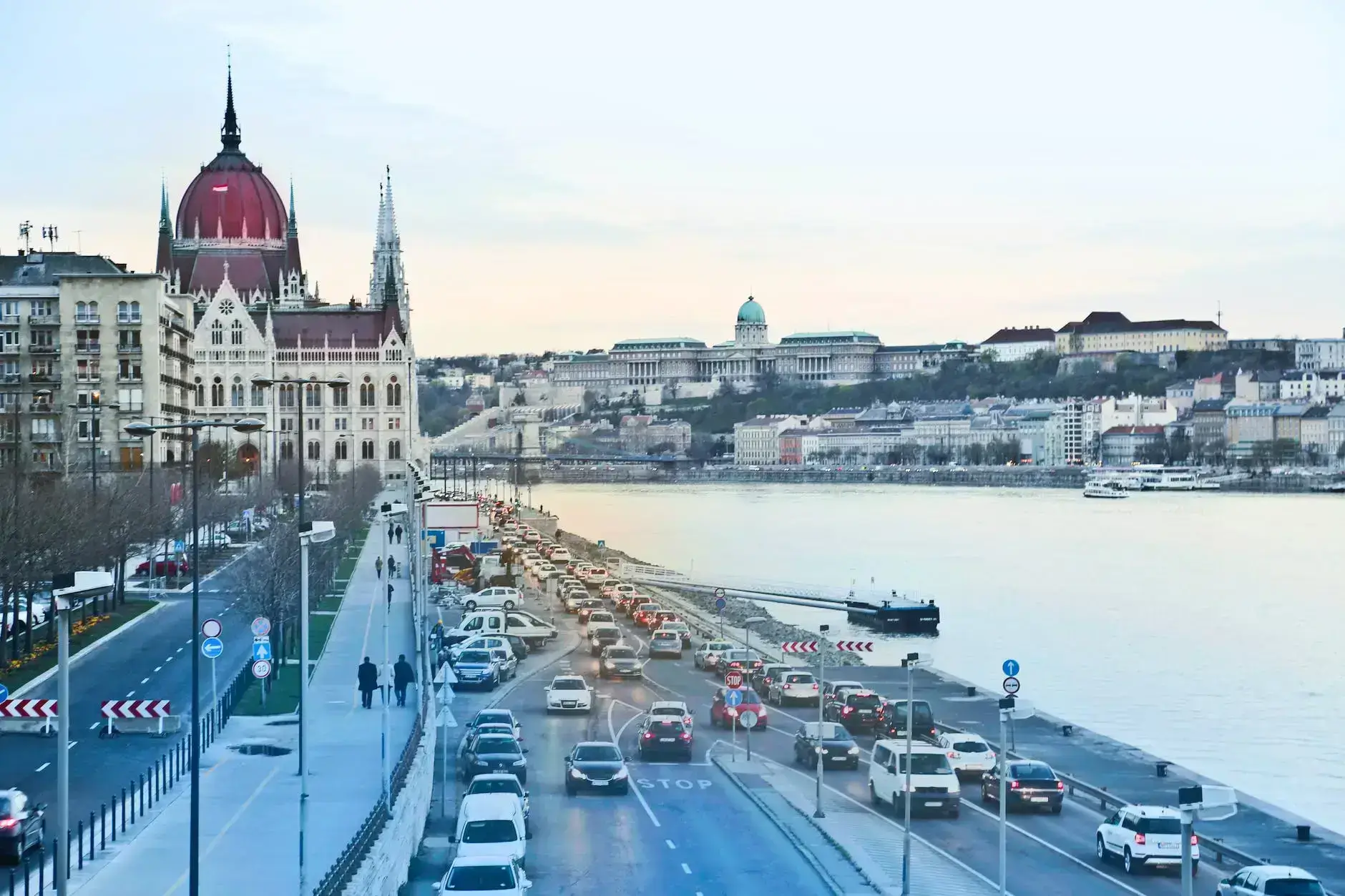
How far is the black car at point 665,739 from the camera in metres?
22.6

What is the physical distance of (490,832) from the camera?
16.4m

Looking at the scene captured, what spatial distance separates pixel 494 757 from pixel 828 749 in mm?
4549

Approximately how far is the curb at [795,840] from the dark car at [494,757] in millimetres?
2364

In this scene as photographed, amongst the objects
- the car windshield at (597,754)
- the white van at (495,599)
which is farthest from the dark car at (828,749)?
the white van at (495,599)

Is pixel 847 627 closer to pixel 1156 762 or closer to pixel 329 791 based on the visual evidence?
pixel 1156 762

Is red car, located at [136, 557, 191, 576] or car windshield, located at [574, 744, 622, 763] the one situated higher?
red car, located at [136, 557, 191, 576]

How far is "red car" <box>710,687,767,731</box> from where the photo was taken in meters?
24.8

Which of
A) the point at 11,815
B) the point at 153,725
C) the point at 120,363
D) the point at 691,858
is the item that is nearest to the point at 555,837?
the point at 691,858

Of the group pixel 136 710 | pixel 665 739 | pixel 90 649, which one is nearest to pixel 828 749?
pixel 665 739

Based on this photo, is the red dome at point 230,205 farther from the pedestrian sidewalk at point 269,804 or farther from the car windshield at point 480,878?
the car windshield at point 480,878

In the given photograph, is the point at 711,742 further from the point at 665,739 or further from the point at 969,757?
the point at 969,757

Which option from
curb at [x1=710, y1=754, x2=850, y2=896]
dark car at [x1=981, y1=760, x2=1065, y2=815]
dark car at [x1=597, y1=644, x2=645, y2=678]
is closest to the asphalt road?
dark car at [x1=597, y1=644, x2=645, y2=678]

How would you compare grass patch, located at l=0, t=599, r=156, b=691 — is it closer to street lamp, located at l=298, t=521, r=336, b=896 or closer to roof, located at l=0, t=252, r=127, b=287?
street lamp, located at l=298, t=521, r=336, b=896

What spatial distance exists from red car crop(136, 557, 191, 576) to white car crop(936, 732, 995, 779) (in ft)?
79.9
